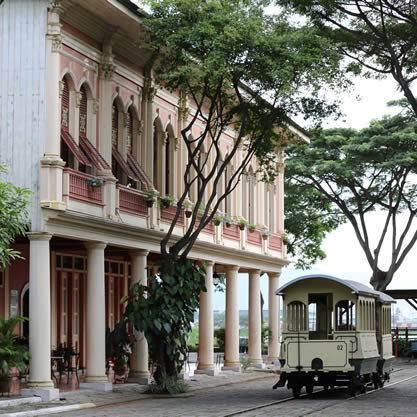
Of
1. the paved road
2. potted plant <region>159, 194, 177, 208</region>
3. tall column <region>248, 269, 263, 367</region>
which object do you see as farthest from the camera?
tall column <region>248, 269, 263, 367</region>

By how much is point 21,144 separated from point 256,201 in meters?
17.9

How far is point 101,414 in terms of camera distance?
20.9m

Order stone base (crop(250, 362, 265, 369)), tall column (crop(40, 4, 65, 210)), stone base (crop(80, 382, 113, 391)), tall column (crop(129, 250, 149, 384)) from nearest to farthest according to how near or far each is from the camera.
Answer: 1. tall column (crop(40, 4, 65, 210))
2. stone base (crop(80, 382, 113, 391))
3. tall column (crop(129, 250, 149, 384))
4. stone base (crop(250, 362, 265, 369))

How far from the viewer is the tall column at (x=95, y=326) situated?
25953 mm

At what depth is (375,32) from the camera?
2581cm

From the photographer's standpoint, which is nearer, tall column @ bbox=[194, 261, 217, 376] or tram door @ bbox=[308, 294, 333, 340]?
tram door @ bbox=[308, 294, 333, 340]

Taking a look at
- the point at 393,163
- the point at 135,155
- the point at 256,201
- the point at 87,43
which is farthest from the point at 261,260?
the point at 87,43

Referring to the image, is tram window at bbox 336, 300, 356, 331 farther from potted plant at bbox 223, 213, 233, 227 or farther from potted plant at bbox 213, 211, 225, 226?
potted plant at bbox 223, 213, 233, 227

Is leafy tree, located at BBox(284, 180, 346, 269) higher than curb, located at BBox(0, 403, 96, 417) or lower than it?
higher

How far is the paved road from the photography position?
68.2ft

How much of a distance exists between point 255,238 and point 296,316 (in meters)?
13.5

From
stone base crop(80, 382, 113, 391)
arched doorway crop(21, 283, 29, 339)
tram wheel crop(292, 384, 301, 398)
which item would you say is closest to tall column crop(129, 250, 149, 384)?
stone base crop(80, 382, 113, 391)

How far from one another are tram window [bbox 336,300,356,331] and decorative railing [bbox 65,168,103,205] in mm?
6674

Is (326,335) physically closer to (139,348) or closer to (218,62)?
(139,348)
